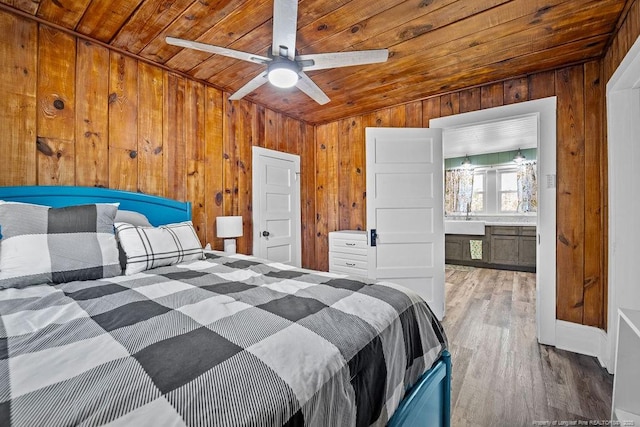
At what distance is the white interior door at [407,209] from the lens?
2926mm

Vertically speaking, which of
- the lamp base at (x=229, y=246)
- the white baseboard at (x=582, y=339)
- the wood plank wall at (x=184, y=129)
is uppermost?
the wood plank wall at (x=184, y=129)

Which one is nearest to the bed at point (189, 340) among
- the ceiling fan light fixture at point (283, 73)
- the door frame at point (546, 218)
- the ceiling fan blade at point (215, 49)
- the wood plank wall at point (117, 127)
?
the wood plank wall at point (117, 127)

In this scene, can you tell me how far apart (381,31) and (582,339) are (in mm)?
2903

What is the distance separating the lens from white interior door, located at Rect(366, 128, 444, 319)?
2926mm

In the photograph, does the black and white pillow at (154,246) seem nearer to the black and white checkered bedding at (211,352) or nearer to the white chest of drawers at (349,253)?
the black and white checkered bedding at (211,352)

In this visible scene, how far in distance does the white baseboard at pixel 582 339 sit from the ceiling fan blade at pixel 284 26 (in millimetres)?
3015

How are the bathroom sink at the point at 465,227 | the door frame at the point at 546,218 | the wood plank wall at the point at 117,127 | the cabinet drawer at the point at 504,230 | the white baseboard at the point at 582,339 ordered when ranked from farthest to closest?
the bathroom sink at the point at 465,227 < the cabinet drawer at the point at 504,230 < the door frame at the point at 546,218 < the white baseboard at the point at 582,339 < the wood plank wall at the point at 117,127

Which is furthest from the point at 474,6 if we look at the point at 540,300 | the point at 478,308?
the point at 478,308

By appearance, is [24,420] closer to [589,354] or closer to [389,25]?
[389,25]

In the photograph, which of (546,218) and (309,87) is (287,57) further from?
(546,218)

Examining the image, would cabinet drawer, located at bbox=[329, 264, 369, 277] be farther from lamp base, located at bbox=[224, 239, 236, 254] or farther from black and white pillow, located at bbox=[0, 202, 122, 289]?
black and white pillow, located at bbox=[0, 202, 122, 289]

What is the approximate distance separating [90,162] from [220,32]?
4.42ft

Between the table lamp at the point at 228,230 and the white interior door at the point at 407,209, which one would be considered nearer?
the table lamp at the point at 228,230

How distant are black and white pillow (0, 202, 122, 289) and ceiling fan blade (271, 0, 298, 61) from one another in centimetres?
138
